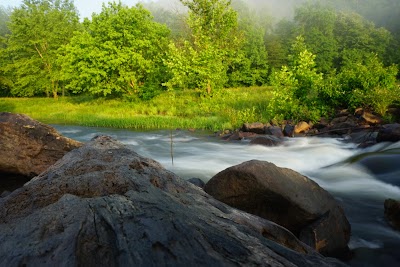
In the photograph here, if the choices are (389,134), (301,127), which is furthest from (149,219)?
(301,127)

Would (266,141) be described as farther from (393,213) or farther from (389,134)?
(393,213)

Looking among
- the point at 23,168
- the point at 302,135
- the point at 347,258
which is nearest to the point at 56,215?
the point at 347,258

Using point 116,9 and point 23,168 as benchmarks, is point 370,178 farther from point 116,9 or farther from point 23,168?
point 116,9

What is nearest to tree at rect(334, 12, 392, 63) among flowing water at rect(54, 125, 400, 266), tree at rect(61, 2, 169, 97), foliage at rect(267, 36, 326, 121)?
tree at rect(61, 2, 169, 97)

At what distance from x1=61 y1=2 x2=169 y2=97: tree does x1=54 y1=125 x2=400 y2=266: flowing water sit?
51.7 feet

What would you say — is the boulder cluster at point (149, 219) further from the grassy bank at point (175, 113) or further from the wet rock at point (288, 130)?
the grassy bank at point (175, 113)

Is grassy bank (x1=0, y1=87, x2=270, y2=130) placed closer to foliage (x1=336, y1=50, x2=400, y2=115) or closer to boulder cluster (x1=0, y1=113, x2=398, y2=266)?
foliage (x1=336, y1=50, x2=400, y2=115)

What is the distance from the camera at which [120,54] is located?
106 ft

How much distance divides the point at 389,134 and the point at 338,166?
3058 mm

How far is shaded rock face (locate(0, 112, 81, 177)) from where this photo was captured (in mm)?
7047

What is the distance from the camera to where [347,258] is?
513 centimetres

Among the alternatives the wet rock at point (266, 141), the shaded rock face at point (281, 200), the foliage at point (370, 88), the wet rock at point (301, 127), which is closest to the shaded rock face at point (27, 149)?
the shaded rock face at point (281, 200)

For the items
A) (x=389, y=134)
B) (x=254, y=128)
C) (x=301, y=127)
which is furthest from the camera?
(x=254, y=128)

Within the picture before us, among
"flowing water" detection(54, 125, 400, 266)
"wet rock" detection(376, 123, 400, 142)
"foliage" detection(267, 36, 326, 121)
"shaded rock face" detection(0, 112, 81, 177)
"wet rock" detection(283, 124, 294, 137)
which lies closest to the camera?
"flowing water" detection(54, 125, 400, 266)
